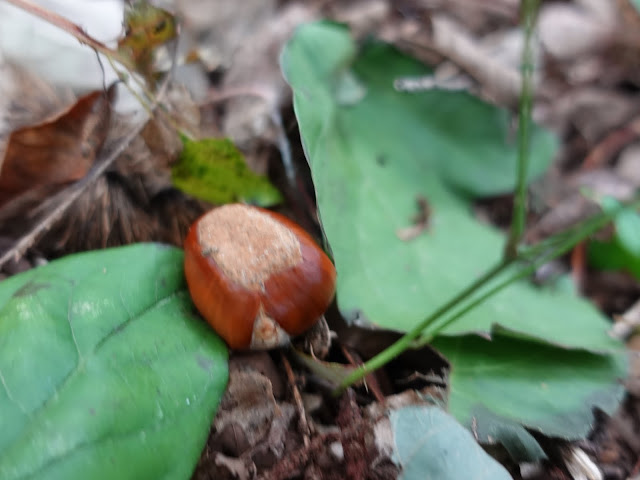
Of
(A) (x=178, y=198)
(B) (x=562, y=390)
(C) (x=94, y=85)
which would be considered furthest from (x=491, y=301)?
(C) (x=94, y=85)

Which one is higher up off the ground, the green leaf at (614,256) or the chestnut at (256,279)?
the chestnut at (256,279)

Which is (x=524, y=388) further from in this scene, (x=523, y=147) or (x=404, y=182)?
(x=404, y=182)

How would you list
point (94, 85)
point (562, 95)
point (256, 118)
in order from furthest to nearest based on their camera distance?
point (562, 95), point (256, 118), point (94, 85)

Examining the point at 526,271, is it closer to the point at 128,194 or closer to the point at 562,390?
the point at 562,390

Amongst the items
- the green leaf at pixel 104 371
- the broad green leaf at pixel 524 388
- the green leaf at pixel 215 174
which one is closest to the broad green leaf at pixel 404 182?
the broad green leaf at pixel 524 388

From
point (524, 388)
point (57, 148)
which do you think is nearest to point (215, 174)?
point (57, 148)

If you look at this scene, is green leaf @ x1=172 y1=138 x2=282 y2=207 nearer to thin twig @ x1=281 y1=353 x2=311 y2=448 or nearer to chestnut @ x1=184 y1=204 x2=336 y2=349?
chestnut @ x1=184 y1=204 x2=336 y2=349

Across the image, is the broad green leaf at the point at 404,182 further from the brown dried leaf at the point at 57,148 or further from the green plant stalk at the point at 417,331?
the brown dried leaf at the point at 57,148
